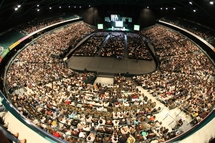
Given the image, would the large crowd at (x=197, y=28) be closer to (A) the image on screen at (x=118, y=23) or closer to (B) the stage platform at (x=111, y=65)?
(B) the stage platform at (x=111, y=65)

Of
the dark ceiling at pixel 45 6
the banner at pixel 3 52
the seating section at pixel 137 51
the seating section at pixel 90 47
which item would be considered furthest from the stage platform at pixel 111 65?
the dark ceiling at pixel 45 6

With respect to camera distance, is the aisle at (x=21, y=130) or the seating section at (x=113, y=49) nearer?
the aisle at (x=21, y=130)

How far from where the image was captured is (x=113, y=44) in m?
35.2

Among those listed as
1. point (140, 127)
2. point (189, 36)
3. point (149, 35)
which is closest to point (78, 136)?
point (140, 127)

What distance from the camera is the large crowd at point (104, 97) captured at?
12.2 meters

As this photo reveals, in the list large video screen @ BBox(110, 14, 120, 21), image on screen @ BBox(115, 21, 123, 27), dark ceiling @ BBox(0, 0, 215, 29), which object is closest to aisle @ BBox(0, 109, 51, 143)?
dark ceiling @ BBox(0, 0, 215, 29)

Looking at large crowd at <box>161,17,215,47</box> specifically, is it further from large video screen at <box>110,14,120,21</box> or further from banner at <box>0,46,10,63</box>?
banner at <box>0,46,10,63</box>

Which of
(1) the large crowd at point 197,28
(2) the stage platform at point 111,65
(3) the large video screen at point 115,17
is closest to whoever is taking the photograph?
(2) the stage platform at point 111,65

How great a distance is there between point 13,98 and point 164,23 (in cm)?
3862

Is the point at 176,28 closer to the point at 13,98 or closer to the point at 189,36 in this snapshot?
the point at 189,36

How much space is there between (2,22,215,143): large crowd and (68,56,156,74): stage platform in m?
2.38

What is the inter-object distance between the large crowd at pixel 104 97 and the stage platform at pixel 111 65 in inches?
93.9

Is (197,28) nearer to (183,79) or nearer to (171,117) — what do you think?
(183,79)

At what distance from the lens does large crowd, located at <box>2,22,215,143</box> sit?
12180 mm
